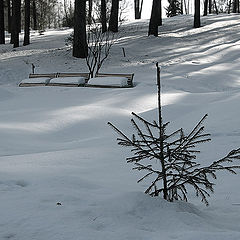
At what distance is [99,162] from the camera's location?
4.55 meters

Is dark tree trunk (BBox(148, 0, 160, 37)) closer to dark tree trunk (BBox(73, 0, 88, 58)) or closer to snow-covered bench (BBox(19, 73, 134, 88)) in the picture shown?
dark tree trunk (BBox(73, 0, 88, 58))

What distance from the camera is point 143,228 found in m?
2.49

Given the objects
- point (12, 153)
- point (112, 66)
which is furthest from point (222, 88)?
point (12, 153)

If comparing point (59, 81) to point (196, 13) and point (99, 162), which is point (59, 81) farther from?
point (196, 13)

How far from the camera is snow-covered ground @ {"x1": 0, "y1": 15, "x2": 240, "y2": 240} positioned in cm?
247

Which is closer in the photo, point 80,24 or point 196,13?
point 80,24

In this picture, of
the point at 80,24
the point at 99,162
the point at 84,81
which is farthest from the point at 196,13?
the point at 99,162

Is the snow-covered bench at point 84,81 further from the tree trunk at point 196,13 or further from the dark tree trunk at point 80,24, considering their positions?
the tree trunk at point 196,13

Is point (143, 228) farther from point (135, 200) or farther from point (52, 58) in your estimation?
point (52, 58)

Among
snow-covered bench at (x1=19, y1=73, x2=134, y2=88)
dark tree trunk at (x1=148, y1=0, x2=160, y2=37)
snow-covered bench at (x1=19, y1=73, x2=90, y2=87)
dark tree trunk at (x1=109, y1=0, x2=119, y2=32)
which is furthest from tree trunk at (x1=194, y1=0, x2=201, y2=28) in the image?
snow-covered bench at (x1=19, y1=73, x2=90, y2=87)

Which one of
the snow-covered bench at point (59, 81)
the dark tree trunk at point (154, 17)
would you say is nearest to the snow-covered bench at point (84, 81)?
the snow-covered bench at point (59, 81)

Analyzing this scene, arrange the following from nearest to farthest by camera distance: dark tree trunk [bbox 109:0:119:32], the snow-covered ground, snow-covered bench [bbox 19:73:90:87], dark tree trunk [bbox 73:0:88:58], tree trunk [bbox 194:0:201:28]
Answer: the snow-covered ground
snow-covered bench [bbox 19:73:90:87]
dark tree trunk [bbox 73:0:88:58]
dark tree trunk [bbox 109:0:119:32]
tree trunk [bbox 194:0:201:28]

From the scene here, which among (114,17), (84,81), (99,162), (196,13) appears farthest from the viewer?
Result: (196,13)

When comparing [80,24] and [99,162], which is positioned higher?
[80,24]
